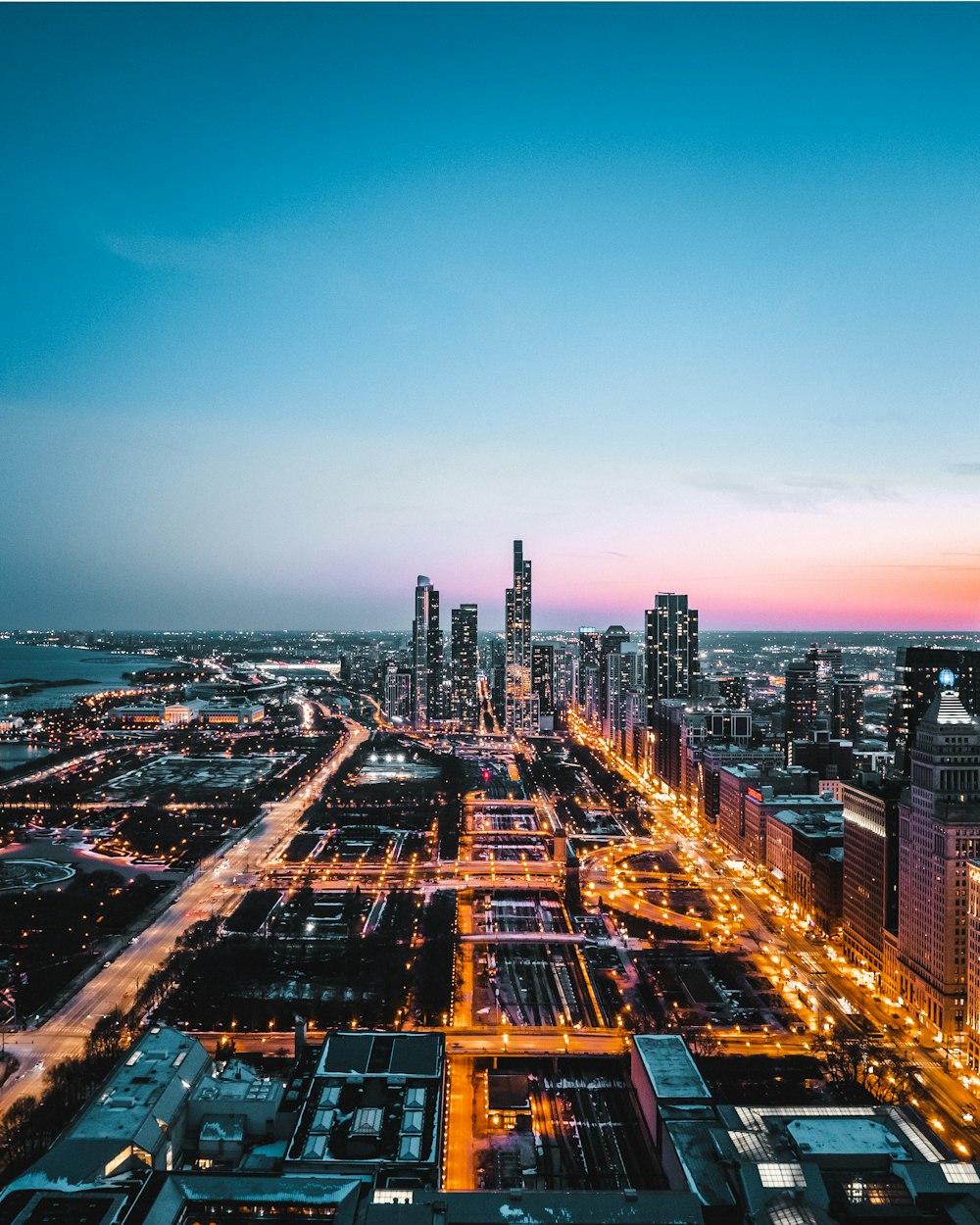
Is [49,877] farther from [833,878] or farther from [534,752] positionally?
[534,752]

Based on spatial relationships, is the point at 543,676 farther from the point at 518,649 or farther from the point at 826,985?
the point at 826,985

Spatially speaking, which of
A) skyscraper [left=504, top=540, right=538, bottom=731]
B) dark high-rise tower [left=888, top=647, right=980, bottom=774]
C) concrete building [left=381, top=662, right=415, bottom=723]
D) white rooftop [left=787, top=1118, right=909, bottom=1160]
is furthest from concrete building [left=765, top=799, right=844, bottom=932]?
concrete building [left=381, top=662, right=415, bottom=723]

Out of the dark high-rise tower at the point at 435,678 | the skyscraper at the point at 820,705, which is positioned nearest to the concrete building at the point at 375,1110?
the skyscraper at the point at 820,705

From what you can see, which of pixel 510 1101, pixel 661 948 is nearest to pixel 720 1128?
pixel 510 1101

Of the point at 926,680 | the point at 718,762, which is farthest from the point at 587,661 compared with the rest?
the point at 718,762

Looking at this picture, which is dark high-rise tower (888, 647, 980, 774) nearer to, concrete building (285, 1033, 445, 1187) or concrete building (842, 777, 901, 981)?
concrete building (842, 777, 901, 981)
